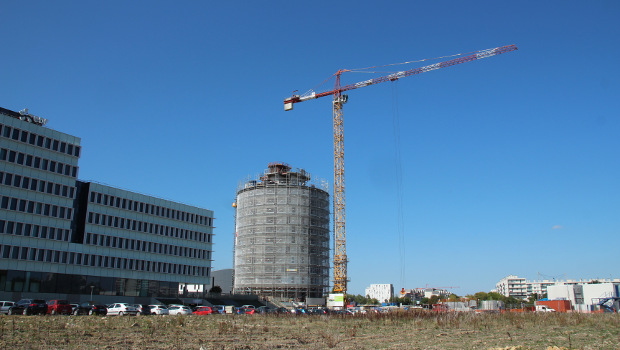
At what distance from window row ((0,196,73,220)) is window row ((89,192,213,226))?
5210 mm

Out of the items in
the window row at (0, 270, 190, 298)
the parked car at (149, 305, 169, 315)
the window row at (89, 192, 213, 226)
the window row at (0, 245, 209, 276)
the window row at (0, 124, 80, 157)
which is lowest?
the parked car at (149, 305, 169, 315)

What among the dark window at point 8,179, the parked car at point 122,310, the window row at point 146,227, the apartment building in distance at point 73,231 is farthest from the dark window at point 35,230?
the parked car at point 122,310

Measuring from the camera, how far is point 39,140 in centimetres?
7162

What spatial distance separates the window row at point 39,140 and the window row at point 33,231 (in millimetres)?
11050

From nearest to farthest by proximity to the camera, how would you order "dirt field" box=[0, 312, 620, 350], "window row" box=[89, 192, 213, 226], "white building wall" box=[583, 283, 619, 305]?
"dirt field" box=[0, 312, 620, 350]
"window row" box=[89, 192, 213, 226]
"white building wall" box=[583, 283, 619, 305]

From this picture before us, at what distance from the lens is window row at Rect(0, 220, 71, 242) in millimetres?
66688

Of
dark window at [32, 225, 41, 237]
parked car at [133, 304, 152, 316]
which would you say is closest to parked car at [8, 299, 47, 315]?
→ parked car at [133, 304, 152, 316]

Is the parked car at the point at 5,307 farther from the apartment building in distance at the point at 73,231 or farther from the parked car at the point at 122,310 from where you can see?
the apartment building in distance at the point at 73,231

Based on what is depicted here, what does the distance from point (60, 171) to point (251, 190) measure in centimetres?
5395

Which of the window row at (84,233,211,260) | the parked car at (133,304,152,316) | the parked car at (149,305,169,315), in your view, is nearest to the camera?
the parked car at (133,304,152,316)

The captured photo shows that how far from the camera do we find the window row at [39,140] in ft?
221

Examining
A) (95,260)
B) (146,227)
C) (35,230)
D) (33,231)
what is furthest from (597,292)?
(33,231)

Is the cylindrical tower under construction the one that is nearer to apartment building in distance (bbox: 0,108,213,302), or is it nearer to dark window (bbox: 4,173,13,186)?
apartment building in distance (bbox: 0,108,213,302)

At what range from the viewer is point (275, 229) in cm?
11700
